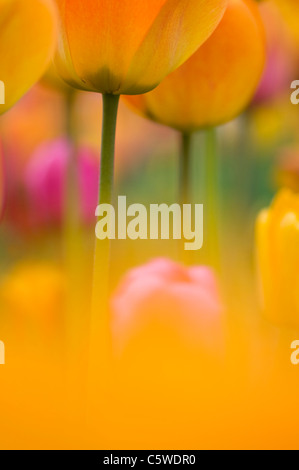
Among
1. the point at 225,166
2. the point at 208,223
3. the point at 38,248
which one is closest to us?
the point at 208,223

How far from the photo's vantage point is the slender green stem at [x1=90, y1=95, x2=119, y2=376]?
243 millimetres

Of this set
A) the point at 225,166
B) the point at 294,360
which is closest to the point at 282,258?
the point at 294,360

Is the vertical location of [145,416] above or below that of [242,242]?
below

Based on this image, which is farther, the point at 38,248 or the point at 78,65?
the point at 38,248

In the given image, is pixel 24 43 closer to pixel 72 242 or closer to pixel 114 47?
pixel 114 47

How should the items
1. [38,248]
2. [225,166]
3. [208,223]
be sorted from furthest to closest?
[225,166] < [38,248] < [208,223]

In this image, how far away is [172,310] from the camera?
8.9 inches

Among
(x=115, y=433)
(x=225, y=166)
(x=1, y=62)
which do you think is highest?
(x=225, y=166)

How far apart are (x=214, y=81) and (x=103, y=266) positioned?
108mm

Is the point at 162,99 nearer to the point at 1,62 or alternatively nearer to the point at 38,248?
the point at 1,62

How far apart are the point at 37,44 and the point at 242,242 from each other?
266 mm

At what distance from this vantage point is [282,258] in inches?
11.9

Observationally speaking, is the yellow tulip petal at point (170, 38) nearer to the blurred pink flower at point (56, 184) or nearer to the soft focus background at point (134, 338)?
the soft focus background at point (134, 338)

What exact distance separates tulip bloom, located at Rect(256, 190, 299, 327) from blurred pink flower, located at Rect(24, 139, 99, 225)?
7.8 inches
